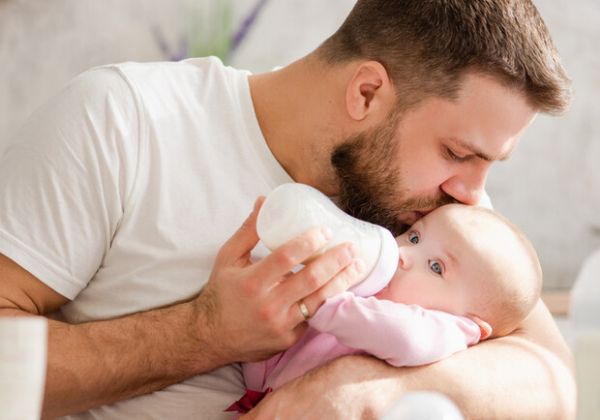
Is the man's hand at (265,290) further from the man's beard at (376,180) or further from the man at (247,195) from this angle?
the man's beard at (376,180)

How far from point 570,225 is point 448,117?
37.8 inches

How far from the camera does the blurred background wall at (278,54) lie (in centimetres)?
183

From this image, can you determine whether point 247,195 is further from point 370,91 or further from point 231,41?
point 231,41

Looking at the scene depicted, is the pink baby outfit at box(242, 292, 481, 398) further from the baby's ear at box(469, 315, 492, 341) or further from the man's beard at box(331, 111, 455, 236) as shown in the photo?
the man's beard at box(331, 111, 455, 236)

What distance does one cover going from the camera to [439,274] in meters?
1.21

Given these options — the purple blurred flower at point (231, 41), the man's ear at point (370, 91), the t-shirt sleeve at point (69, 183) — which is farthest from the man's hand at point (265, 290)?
the purple blurred flower at point (231, 41)

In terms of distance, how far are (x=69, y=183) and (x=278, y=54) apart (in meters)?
0.92

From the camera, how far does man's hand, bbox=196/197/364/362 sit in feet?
3.43

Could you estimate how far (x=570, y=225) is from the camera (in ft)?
6.86

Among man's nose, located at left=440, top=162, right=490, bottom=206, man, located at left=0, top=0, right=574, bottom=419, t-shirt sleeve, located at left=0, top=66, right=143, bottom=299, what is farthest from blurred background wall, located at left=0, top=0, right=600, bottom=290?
man's nose, located at left=440, top=162, right=490, bottom=206

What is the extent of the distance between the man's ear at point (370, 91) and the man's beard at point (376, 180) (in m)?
0.04

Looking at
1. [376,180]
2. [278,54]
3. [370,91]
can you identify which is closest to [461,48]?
[370,91]

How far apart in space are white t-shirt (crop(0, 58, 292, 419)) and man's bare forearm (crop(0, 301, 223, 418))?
0.18ft

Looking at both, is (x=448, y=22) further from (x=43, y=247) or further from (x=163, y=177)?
(x=43, y=247)
